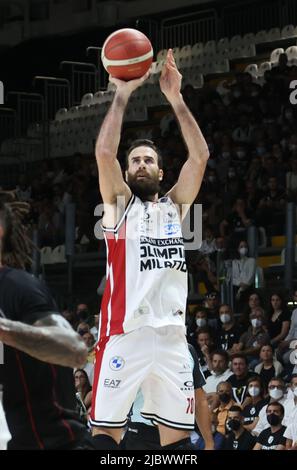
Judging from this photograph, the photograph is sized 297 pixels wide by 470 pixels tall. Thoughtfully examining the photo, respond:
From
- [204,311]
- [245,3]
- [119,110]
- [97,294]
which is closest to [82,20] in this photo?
[245,3]

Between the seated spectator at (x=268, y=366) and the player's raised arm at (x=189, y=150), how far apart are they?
4.87m

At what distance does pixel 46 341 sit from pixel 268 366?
25.8 feet

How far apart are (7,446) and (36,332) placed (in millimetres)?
632

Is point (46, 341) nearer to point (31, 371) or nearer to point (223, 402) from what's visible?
point (31, 371)

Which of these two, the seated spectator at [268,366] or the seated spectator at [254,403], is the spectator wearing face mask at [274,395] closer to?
the seated spectator at [254,403]

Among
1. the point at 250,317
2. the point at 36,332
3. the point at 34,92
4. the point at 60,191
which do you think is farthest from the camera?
the point at 34,92

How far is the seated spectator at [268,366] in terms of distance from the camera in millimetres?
11320

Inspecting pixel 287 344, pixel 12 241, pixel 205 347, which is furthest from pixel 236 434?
pixel 12 241

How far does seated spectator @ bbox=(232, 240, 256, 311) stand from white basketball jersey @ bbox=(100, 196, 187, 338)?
22.4 feet

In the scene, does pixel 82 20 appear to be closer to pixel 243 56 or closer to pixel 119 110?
pixel 243 56

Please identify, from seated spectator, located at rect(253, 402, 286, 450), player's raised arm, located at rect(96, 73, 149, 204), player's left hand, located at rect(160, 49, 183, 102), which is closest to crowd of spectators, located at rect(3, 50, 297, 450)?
seated spectator, located at rect(253, 402, 286, 450)

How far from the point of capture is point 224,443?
10555 millimetres

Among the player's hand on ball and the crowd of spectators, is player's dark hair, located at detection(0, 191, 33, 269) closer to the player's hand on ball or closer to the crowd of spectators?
the player's hand on ball

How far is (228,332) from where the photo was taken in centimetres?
1251
